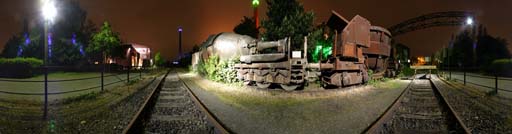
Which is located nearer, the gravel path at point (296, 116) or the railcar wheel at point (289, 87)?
the gravel path at point (296, 116)

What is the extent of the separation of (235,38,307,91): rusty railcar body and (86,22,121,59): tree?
32969mm

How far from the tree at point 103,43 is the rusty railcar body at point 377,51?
115 feet

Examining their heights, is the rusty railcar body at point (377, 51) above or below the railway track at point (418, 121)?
above

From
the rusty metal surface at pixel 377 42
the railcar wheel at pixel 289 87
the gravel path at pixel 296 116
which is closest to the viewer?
the gravel path at pixel 296 116

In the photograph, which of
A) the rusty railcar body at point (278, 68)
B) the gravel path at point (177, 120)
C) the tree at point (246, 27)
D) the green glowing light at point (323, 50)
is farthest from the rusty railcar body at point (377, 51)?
the tree at point (246, 27)

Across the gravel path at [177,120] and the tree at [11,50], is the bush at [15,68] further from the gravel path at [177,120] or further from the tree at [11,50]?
the tree at [11,50]

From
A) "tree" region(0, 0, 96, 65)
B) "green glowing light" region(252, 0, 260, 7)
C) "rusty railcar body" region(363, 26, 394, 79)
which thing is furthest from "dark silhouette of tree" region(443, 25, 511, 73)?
"tree" region(0, 0, 96, 65)

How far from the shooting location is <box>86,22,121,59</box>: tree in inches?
1591

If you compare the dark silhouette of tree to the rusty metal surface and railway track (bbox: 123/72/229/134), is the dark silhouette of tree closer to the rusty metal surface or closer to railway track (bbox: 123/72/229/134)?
the rusty metal surface

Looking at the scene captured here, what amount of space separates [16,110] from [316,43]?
56.7 feet

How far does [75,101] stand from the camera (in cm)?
966

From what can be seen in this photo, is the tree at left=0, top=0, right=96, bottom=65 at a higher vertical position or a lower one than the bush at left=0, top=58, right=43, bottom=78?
higher

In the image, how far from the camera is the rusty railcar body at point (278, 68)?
37.2 ft

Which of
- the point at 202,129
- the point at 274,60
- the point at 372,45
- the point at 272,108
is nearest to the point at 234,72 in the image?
the point at 274,60
